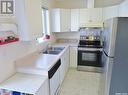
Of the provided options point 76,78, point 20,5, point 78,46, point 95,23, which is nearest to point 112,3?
point 95,23

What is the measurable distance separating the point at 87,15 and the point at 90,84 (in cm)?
226

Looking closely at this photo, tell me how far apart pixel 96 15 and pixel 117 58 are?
239 centimetres

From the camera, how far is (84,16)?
4.12 meters

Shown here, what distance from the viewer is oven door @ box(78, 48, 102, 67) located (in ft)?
12.6

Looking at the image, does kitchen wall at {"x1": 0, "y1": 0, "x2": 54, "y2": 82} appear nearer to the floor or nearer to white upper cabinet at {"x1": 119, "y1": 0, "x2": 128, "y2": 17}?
the floor

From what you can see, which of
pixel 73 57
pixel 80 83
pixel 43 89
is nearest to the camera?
pixel 43 89

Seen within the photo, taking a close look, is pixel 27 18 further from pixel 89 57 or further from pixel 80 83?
pixel 89 57

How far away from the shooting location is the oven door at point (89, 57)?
3.85m

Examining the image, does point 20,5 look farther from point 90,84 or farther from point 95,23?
point 95,23

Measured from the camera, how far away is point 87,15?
409 centimetres

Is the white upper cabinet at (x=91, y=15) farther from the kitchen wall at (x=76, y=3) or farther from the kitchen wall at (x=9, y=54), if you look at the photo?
the kitchen wall at (x=9, y=54)

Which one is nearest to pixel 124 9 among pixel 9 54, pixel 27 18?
pixel 27 18

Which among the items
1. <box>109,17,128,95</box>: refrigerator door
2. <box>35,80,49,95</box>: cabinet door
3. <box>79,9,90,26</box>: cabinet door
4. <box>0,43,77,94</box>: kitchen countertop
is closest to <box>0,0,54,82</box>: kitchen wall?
<box>0,43,77,94</box>: kitchen countertop

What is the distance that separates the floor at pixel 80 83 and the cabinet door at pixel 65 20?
1.49 m
